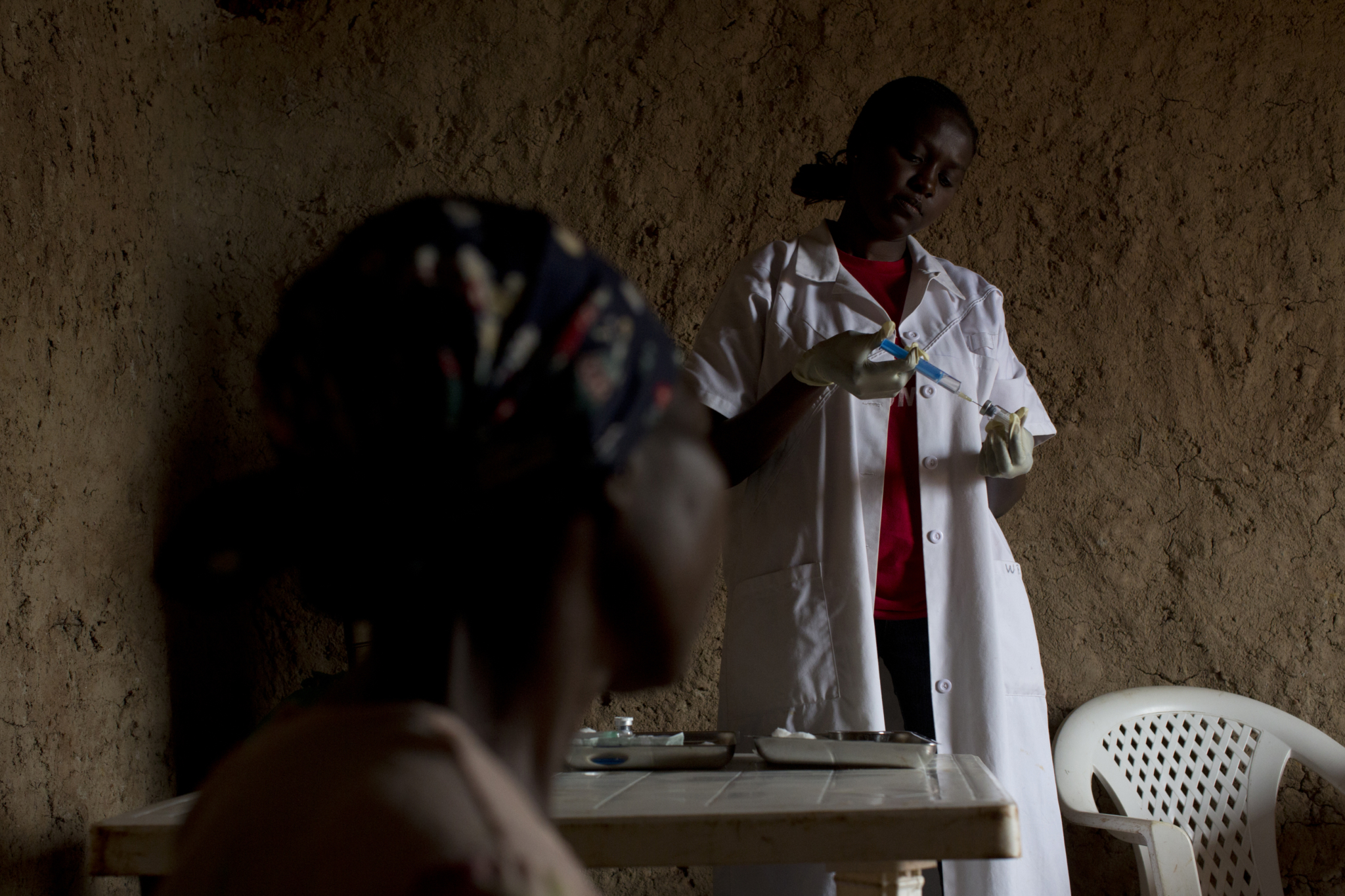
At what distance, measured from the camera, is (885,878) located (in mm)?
1074

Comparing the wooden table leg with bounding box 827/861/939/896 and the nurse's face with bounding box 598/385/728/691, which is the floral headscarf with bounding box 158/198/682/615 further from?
the wooden table leg with bounding box 827/861/939/896

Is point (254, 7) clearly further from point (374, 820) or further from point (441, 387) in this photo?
point (374, 820)

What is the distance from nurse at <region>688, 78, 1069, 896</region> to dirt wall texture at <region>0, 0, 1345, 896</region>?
0.75 meters

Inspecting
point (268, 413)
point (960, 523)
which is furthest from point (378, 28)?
point (268, 413)

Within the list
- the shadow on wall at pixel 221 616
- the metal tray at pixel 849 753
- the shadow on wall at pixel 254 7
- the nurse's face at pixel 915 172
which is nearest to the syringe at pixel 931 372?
the nurse's face at pixel 915 172

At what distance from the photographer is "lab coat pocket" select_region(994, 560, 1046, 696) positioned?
1832mm

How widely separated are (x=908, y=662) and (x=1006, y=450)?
0.40m

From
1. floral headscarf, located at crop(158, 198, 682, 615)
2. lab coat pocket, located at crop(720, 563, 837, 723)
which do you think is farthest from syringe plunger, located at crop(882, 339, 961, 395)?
floral headscarf, located at crop(158, 198, 682, 615)

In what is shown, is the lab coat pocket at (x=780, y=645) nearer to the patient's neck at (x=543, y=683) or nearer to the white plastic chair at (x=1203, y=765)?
the white plastic chair at (x=1203, y=765)

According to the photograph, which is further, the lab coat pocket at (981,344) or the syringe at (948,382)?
the lab coat pocket at (981,344)

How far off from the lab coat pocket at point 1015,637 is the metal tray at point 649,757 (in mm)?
671

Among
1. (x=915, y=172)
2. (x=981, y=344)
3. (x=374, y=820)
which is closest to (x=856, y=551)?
(x=981, y=344)

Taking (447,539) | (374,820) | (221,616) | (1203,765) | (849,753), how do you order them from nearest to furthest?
1. (374,820)
2. (447,539)
3. (849,753)
4. (1203,765)
5. (221,616)

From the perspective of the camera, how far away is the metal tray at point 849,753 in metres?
1.30
